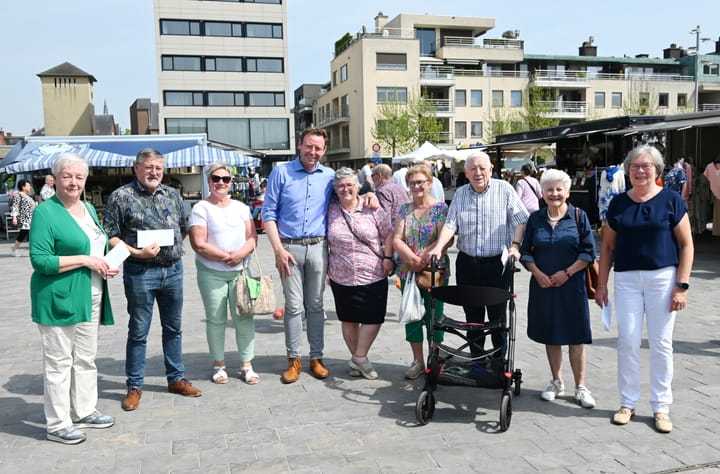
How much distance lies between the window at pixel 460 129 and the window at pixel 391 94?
543 cm

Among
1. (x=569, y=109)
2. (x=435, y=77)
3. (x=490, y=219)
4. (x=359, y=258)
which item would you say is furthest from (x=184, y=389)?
(x=569, y=109)

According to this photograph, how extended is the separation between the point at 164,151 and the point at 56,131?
3139 cm

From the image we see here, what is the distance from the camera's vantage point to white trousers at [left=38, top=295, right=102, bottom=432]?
3793 millimetres

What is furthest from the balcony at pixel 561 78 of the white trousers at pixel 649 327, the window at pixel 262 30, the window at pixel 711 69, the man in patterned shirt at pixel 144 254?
the man in patterned shirt at pixel 144 254

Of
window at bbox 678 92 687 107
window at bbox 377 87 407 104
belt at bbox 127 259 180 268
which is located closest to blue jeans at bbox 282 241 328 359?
belt at bbox 127 259 180 268

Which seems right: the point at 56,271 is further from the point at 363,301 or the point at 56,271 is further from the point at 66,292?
the point at 363,301

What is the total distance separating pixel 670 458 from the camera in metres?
3.42

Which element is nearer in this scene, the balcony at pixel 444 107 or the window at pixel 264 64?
the window at pixel 264 64

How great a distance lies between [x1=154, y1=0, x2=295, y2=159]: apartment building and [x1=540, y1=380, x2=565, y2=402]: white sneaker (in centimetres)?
Answer: 4169

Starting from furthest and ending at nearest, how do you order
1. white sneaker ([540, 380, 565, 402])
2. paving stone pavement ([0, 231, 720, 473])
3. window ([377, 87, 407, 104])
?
1. window ([377, 87, 407, 104])
2. white sneaker ([540, 380, 565, 402])
3. paving stone pavement ([0, 231, 720, 473])

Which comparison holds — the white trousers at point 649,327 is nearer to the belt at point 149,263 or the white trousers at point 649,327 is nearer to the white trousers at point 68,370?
the belt at point 149,263

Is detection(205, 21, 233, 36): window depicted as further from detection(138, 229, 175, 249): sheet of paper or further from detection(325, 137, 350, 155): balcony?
detection(138, 229, 175, 249): sheet of paper

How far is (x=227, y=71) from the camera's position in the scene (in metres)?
45.1

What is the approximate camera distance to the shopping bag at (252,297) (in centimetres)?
472
